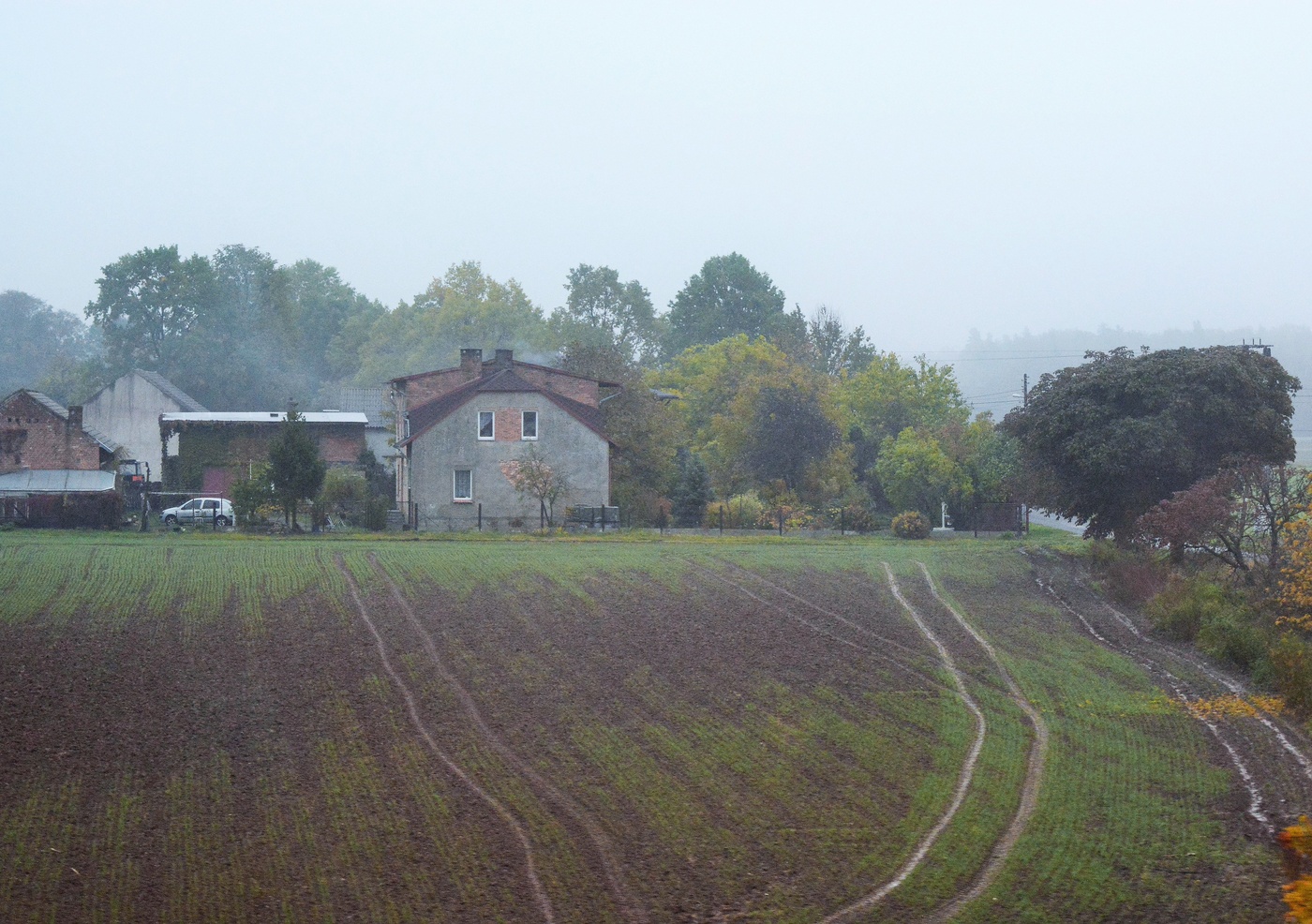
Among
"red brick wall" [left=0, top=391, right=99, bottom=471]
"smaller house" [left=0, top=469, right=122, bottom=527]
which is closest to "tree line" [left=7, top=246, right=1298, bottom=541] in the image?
"smaller house" [left=0, top=469, right=122, bottom=527]

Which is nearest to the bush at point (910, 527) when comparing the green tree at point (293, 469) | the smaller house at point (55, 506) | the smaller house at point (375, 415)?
the green tree at point (293, 469)

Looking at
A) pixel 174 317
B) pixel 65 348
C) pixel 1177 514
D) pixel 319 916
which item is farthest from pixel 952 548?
pixel 65 348

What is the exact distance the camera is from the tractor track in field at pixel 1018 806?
11.4 m

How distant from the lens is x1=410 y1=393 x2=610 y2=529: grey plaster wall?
48.4 metres

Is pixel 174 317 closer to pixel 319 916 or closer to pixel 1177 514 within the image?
pixel 1177 514

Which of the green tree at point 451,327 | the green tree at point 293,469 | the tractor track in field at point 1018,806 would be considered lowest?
the tractor track in field at point 1018,806

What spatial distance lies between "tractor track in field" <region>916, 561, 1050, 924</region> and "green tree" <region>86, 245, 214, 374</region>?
94.9m

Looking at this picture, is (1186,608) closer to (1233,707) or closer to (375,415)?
(1233,707)

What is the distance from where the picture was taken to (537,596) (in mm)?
25875

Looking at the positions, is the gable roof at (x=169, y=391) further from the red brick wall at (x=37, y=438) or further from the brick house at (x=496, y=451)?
the brick house at (x=496, y=451)

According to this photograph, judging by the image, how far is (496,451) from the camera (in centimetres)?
4897

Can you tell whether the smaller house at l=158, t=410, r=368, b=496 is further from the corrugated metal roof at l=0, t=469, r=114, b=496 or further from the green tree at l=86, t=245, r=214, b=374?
the green tree at l=86, t=245, r=214, b=374

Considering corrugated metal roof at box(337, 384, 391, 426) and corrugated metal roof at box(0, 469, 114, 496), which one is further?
corrugated metal roof at box(337, 384, 391, 426)

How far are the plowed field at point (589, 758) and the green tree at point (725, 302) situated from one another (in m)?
93.4
